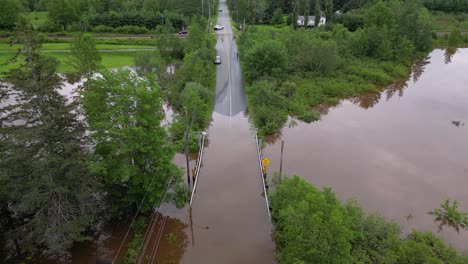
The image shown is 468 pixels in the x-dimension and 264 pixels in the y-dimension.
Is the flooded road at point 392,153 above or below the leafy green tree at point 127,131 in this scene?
below

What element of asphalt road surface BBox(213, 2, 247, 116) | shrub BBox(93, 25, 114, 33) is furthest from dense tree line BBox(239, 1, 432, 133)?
shrub BBox(93, 25, 114, 33)

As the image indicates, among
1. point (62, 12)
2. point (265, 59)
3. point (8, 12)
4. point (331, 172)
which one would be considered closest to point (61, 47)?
point (62, 12)

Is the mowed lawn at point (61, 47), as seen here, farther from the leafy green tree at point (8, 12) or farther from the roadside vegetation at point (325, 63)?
the roadside vegetation at point (325, 63)

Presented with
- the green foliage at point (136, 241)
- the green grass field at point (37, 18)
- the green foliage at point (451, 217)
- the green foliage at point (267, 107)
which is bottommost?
the green foliage at point (136, 241)

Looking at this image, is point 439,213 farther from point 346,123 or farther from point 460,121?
point 460,121

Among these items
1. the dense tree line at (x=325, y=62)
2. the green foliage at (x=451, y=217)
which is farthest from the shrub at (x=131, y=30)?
the green foliage at (x=451, y=217)

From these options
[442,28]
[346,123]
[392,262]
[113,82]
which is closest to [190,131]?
[113,82]
